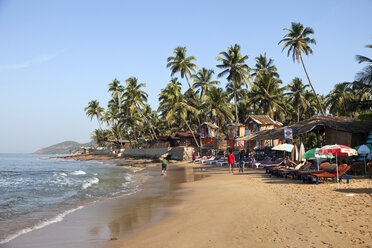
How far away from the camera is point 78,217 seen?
909 centimetres

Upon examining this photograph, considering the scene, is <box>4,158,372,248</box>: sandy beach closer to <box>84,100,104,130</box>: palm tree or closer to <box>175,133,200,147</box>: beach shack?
<box>175,133,200,147</box>: beach shack

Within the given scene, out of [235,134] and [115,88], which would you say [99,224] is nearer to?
[235,134]

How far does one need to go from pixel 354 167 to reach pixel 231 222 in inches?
495

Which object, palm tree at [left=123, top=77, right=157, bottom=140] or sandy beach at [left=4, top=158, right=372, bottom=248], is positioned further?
palm tree at [left=123, top=77, right=157, bottom=140]

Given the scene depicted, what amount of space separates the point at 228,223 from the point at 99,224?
381 centimetres

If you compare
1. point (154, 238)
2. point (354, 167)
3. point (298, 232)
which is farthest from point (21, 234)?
point (354, 167)

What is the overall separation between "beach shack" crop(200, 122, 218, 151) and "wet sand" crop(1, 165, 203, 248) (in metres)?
31.5

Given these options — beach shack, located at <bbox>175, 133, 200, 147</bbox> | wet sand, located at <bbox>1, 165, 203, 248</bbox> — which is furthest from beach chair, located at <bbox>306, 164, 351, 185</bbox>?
beach shack, located at <bbox>175, 133, 200, 147</bbox>

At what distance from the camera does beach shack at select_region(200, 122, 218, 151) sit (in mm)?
43062

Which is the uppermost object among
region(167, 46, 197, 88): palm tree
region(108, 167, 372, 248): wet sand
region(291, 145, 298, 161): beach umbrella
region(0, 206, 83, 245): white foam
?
region(167, 46, 197, 88): palm tree

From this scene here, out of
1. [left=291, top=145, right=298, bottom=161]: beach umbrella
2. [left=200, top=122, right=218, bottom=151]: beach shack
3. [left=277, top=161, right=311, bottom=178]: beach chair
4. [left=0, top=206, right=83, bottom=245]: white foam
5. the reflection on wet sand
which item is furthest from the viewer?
[left=200, top=122, right=218, bottom=151]: beach shack

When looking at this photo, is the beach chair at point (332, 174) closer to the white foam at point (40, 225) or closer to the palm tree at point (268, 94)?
the white foam at point (40, 225)

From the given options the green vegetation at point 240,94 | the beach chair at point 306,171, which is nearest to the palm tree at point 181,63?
the green vegetation at point 240,94

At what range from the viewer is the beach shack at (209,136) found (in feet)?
141
